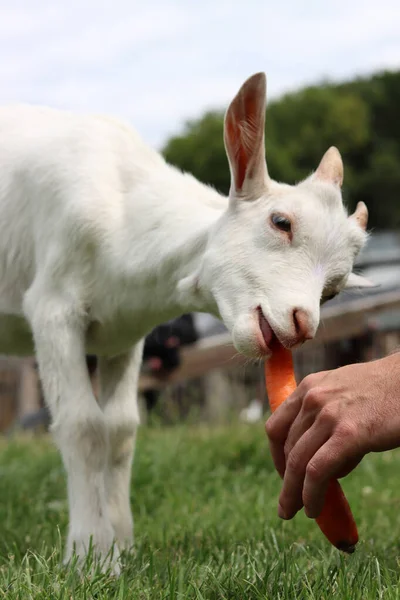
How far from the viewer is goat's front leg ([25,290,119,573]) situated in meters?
3.20

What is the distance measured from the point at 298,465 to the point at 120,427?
1.30 metres

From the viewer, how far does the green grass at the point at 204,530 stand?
251cm

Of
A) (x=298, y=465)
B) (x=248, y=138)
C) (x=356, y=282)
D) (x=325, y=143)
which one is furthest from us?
(x=325, y=143)

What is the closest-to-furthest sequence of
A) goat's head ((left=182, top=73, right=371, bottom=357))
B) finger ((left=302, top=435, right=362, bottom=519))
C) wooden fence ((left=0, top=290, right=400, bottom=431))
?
finger ((left=302, top=435, right=362, bottom=519)) < goat's head ((left=182, top=73, right=371, bottom=357)) < wooden fence ((left=0, top=290, right=400, bottom=431))

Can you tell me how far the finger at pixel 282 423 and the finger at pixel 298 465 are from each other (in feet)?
0.36

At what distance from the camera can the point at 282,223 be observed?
2.91m

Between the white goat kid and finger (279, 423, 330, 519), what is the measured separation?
0.41 metres

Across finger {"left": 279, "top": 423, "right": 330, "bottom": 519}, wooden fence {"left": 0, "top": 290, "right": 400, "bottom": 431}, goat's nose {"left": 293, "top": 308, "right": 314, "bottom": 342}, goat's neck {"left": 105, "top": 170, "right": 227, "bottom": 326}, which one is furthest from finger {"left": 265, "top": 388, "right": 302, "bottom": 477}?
wooden fence {"left": 0, "top": 290, "right": 400, "bottom": 431}

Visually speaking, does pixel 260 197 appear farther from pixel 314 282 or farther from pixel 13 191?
pixel 13 191

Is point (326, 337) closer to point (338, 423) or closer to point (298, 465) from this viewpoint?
point (298, 465)

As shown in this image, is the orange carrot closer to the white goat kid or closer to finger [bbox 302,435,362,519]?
finger [bbox 302,435,362,519]

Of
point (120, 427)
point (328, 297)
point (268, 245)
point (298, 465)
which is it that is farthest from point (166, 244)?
point (298, 465)

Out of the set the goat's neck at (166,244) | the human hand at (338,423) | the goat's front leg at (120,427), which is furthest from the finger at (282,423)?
the goat's front leg at (120,427)

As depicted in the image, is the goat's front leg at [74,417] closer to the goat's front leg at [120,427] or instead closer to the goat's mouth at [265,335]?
the goat's front leg at [120,427]
